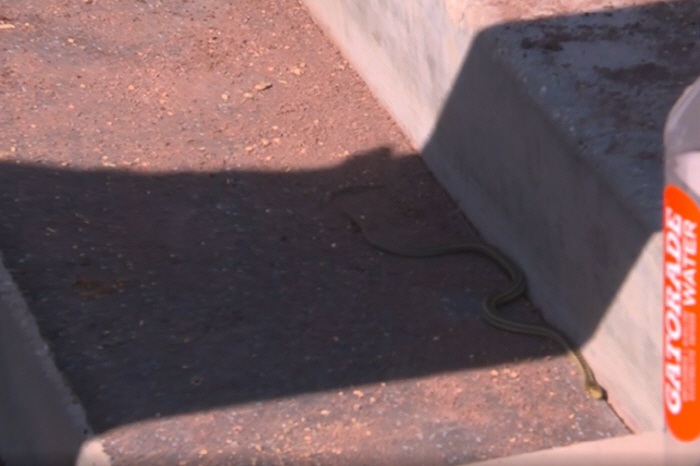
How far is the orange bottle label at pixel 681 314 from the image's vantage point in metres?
2.18

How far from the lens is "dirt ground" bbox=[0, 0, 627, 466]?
414cm

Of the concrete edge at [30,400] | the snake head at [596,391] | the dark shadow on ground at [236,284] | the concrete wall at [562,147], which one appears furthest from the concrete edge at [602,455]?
the concrete edge at [30,400]

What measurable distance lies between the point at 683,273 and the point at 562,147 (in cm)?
230

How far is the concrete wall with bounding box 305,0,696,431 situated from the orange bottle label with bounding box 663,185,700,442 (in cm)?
147

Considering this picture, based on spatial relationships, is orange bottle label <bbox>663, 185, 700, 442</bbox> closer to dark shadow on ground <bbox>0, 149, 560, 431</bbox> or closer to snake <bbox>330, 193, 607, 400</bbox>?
snake <bbox>330, 193, 607, 400</bbox>

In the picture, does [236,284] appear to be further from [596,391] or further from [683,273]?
[683,273]

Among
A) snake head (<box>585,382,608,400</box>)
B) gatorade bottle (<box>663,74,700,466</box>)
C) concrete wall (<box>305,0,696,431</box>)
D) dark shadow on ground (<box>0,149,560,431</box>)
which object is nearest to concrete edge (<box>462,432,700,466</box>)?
concrete wall (<box>305,0,696,431</box>)

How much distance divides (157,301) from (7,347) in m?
0.65

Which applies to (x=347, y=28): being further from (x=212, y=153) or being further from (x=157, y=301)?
(x=157, y=301)

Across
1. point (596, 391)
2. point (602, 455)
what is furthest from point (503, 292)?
point (602, 455)

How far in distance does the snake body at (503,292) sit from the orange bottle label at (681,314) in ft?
6.61

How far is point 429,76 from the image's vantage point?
5875mm

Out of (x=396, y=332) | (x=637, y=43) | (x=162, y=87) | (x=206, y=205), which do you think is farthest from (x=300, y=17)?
(x=396, y=332)

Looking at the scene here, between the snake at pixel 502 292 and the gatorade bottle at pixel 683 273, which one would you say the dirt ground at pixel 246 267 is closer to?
the snake at pixel 502 292
